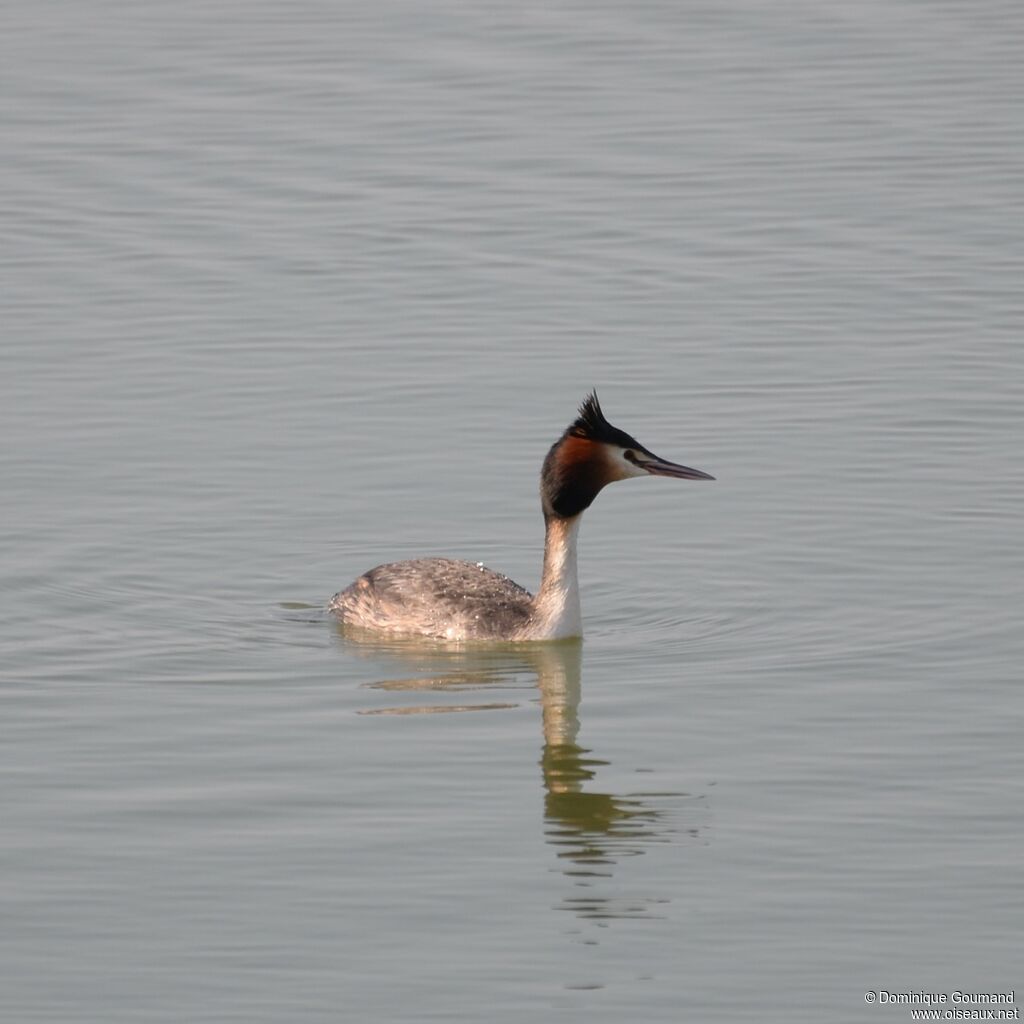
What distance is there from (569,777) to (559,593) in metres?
2.84

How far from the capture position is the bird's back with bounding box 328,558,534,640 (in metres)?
15.2

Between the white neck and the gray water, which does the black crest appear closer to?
the white neck

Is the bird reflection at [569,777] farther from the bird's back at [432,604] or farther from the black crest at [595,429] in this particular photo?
the black crest at [595,429]

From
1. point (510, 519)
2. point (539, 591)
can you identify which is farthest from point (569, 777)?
point (510, 519)

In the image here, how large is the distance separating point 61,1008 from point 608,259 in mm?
13719

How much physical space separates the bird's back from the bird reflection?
12cm

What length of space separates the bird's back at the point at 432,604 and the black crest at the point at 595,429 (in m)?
1.10

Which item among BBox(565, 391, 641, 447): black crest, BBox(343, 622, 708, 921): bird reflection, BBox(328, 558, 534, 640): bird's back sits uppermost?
BBox(565, 391, 641, 447): black crest

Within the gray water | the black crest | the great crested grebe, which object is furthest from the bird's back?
the black crest

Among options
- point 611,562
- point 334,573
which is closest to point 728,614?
point 611,562

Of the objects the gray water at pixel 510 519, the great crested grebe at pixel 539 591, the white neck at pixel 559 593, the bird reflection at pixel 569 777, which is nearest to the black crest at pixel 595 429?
the great crested grebe at pixel 539 591

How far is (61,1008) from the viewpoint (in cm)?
955

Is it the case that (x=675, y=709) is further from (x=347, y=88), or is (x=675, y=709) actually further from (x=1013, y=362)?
(x=347, y=88)

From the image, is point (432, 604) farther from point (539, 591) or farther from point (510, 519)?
point (510, 519)
